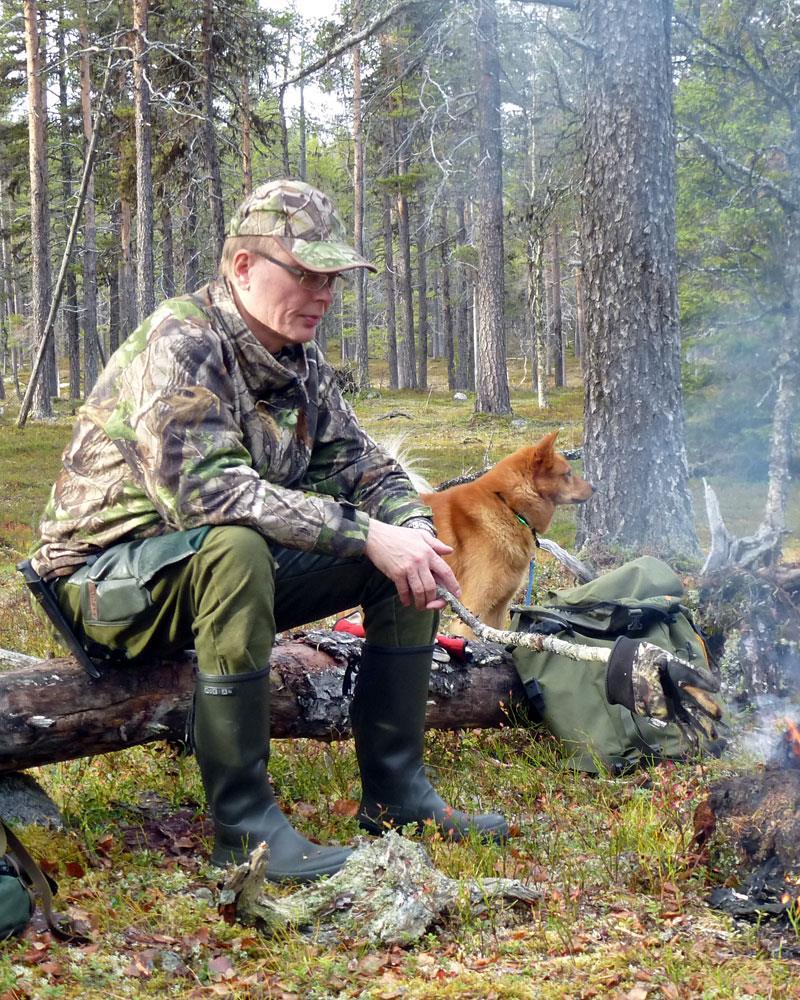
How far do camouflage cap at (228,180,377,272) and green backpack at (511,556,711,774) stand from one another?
2.07m

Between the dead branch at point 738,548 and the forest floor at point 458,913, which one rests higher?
the dead branch at point 738,548

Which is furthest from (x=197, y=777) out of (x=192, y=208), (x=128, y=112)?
(x=128, y=112)

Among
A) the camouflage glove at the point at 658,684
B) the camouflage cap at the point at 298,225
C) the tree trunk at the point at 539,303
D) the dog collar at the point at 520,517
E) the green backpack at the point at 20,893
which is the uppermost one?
the tree trunk at the point at 539,303

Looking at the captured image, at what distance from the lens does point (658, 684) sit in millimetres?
3465

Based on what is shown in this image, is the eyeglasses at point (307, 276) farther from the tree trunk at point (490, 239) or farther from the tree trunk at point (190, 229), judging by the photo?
the tree trunk at point (190, 229)

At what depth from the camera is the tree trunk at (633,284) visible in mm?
7637

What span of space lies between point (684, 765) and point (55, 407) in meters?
30.4

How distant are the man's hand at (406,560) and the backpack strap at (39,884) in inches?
52.9

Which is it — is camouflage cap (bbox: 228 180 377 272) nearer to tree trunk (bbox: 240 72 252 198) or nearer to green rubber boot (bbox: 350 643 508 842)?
green rubber boot (bbox: 350 643 508 842)

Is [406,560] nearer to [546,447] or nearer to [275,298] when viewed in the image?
[275,298]

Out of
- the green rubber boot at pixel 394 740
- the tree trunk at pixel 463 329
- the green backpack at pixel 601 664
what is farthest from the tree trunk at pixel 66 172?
the green rubber boot at pixel 394 740

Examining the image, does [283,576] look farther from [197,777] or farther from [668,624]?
[668,624]

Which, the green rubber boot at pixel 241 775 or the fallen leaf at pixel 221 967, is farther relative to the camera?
the green rubber boot at pixel 241 775

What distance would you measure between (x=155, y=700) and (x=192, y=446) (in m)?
1.04
